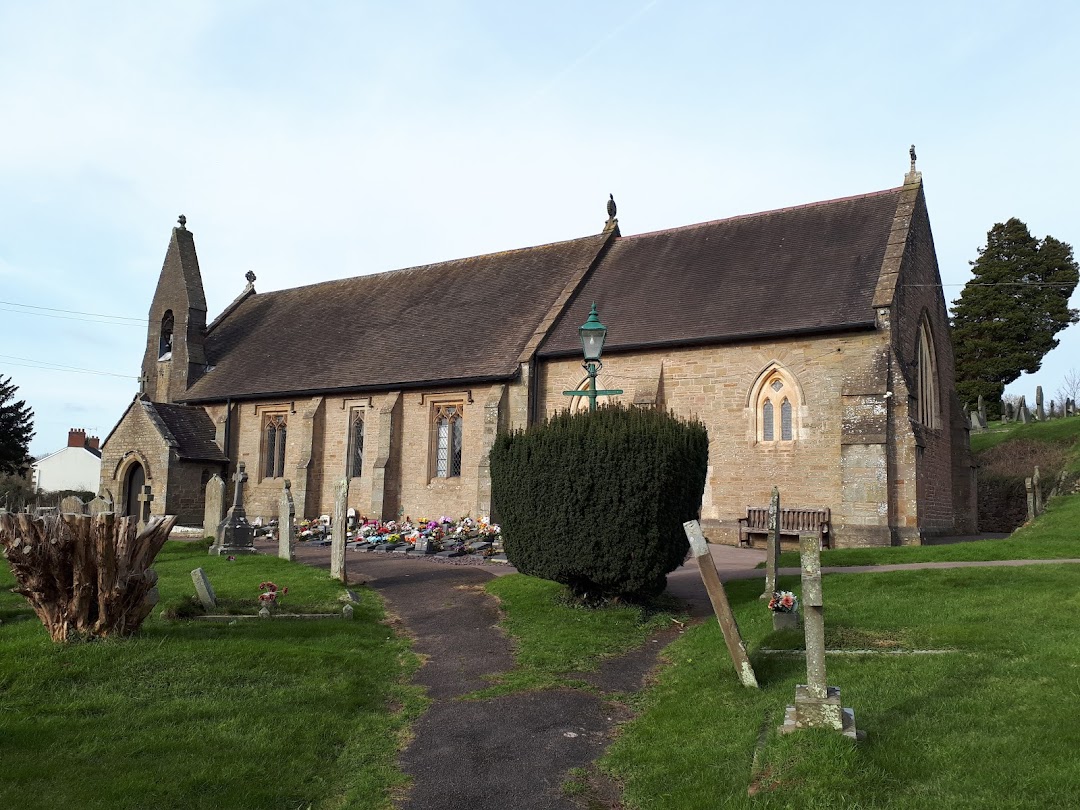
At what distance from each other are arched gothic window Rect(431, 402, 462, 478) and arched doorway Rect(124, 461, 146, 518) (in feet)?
35.1

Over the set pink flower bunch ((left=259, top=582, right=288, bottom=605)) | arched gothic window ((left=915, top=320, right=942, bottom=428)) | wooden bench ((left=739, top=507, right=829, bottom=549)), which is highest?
arched gothic window ((left=915, top=320, right=942, bottom=428))

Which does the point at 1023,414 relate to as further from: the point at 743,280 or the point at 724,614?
the point at 724,614

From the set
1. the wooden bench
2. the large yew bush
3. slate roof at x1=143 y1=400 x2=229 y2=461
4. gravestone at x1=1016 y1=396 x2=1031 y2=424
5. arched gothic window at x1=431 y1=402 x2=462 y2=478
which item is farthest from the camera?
gravestone at x1=1016 y1=396 x2=1031 y2=424

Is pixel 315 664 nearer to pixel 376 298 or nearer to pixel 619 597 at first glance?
pixel 619 597

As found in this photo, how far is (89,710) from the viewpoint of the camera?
6906mm

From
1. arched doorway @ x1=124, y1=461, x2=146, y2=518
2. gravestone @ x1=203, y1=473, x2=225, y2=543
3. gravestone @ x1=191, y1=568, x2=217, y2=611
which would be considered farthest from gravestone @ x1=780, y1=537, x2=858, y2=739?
arched doorway @ x1=124, y1=461, x2=146, y2=518

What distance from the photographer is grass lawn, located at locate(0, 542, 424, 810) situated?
5.50 meters

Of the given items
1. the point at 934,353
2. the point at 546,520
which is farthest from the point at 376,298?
the point at 546,520

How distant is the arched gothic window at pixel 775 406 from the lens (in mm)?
20484

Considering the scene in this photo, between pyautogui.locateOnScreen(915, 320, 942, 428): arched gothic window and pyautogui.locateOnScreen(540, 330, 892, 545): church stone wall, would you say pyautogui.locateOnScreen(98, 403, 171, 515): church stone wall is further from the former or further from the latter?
pyautogui.locateOnScreen(915, 320, 942, 428): arched gothic window

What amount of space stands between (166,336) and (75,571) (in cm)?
2738

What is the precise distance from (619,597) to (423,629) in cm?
294

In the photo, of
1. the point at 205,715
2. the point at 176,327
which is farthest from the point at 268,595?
the point at 176,327

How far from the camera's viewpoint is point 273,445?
97.0ft
